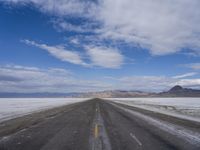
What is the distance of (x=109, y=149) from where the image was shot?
7566 millimetres

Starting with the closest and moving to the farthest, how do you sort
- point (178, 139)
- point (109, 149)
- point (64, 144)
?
point (109, 149) < point (64, 144) < point (178, 139)

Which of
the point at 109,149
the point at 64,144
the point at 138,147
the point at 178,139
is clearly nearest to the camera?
the point at 109,149

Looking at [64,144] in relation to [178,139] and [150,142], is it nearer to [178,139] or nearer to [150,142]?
[150,142]

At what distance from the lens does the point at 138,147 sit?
8078mm

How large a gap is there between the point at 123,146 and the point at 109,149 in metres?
0.82

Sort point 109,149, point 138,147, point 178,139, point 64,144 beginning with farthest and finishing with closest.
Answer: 1. point 178,139
2. point 64,144
3. point 138,147
4. point 109,149

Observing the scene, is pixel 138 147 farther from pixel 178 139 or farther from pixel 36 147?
pixel 36 147

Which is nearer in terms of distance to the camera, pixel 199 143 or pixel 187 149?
pixel 187 149

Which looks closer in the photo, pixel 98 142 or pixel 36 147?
pixel 36 147

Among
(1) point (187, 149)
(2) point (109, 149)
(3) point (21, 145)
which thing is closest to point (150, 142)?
(1) point (187, 149)

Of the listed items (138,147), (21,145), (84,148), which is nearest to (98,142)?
(84,148)

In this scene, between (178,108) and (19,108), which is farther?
(178,108)

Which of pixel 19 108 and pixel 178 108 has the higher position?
pixel 19 108

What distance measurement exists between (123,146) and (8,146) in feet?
13.6
